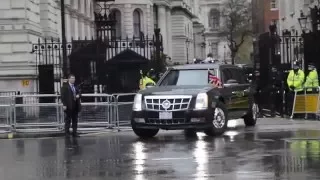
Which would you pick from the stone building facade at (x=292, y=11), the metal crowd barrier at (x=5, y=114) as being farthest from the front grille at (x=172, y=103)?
the stone building facade at (x=292, y=11)

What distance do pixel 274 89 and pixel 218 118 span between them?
28.3 ft

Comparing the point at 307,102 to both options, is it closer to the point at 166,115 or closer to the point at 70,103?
the point at 166,115

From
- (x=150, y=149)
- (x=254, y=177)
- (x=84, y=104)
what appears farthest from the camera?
(x=84, y=104)

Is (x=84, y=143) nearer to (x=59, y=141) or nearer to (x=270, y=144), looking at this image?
(x=59, y=141)

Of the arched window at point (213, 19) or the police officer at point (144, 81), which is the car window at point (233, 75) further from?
the arched window at point (213, 19)

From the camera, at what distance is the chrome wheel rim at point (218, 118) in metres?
16.8

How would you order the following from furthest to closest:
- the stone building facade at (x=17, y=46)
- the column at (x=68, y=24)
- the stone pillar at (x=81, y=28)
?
the stone pillar at (x=81, y=28)
the column at (x=68, y=24)
the stone building facade at (x=17, y=46)

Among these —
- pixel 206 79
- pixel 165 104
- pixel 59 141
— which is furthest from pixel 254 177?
pixel 59 141

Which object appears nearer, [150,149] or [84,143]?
[150,149]

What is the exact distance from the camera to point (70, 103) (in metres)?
18.4

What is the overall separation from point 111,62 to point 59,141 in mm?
10531

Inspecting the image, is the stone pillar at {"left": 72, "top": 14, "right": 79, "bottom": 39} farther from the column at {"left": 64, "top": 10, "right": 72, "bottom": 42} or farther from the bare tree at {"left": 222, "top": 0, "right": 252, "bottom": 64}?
the bare tree at {"left": 222, "top": 0, "right": 252, "bottom": 64}

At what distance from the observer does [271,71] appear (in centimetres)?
2658

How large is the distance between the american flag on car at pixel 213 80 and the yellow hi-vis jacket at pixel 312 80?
5.79 m
